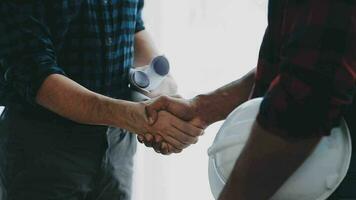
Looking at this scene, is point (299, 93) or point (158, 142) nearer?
point (299, 93)

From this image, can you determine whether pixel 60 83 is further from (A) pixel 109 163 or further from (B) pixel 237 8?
(B) pixel 237 8

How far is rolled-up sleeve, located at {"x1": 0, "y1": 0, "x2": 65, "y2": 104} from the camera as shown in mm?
1222

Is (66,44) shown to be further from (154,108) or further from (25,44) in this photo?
(154,108)

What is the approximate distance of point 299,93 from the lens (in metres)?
0.69

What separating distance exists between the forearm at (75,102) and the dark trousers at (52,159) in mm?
97

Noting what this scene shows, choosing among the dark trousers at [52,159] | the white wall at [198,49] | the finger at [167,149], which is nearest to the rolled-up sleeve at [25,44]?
the dark trousers at [52,159]

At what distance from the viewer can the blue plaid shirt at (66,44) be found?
122cm

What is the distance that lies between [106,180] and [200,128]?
32cm

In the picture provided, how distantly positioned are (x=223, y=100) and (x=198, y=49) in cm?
49

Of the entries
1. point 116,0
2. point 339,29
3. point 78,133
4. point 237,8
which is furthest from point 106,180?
point 339,29

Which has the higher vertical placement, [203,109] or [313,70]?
[313,70]

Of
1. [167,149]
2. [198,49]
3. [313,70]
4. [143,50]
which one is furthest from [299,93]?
[198,49]

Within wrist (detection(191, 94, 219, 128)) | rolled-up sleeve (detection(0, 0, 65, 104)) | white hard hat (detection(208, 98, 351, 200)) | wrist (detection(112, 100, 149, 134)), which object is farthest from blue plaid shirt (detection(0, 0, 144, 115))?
white hard hat (detection(208, 98, 351, 200))

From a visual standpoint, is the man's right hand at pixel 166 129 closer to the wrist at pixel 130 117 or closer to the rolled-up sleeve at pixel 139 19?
the wrist at pixel 130 117
